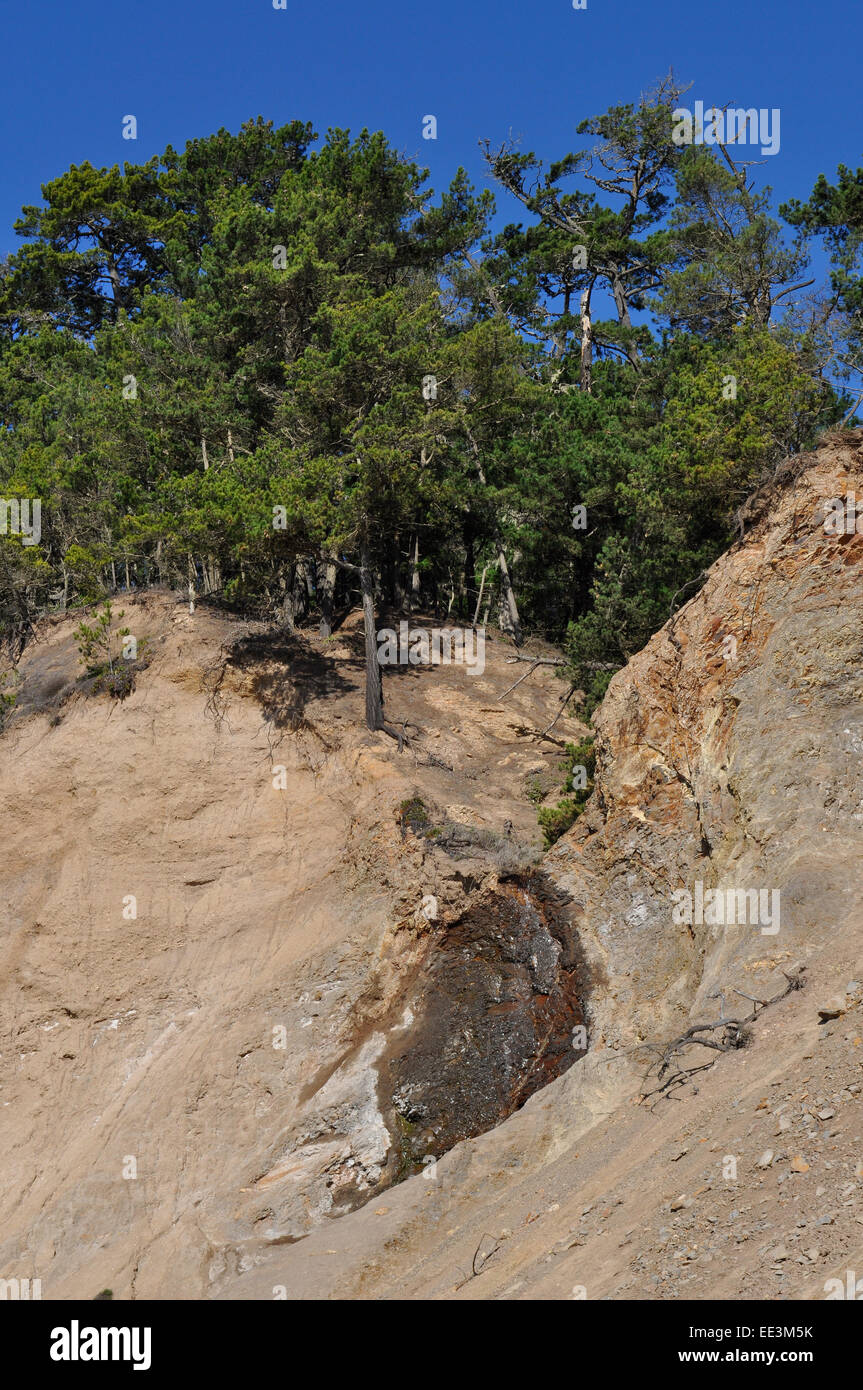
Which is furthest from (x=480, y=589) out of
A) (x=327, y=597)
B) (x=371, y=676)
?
(x=371, y=676)

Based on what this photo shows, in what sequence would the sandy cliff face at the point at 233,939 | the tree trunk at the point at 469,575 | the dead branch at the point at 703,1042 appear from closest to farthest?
the dead branch at the point at 703,1042 < the sandy cliff face at the point at 233,939 < the tree trunk at the point at 469,575

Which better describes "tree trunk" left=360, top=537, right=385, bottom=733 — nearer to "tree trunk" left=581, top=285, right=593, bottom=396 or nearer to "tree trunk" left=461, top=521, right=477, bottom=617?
"tree trunk" left=461, top=521, right=477, bottom=617

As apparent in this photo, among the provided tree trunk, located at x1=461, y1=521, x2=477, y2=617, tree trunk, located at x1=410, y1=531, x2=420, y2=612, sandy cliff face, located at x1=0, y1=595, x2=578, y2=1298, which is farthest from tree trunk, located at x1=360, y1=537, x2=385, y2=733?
tree trunk, located at x1=461, y1=521, x2=477, y2=617

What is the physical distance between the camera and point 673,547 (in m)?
22.6

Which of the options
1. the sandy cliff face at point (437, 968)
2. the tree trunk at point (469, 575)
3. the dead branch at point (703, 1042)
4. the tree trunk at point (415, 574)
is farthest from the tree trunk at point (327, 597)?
the dead branch at point (703, 1042)

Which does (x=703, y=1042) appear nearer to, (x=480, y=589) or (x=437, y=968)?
(x=437, y=968)

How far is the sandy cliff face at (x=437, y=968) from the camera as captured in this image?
1187 cm

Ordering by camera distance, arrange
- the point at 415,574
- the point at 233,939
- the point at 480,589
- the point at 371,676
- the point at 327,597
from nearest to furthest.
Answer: the point at 233,939, the point at 371,676, the point at 327,597, the point at 415,574, the point at 480,589

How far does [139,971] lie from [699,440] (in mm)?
14323

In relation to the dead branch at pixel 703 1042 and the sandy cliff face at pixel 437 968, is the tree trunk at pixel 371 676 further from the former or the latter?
the dead branch at pixel 703 1042

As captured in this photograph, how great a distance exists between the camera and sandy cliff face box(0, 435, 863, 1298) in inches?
467

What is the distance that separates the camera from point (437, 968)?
18391 millimetres
